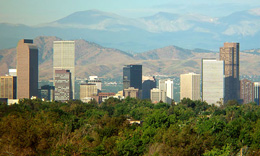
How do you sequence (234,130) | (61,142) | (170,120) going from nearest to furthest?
(61,142) → (234,130) → (170,120)

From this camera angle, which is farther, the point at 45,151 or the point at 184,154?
the point at 184,154

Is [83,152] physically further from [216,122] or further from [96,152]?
[216,122]

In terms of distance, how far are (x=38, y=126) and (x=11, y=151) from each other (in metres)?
6.30

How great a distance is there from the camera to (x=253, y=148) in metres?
56.8

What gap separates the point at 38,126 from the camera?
164 feet

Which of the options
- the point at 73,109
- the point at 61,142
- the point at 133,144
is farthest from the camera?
the point at 73,109

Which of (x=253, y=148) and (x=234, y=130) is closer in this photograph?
(x=253, y=148)

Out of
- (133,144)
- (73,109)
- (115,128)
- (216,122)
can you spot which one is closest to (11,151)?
(133,144)

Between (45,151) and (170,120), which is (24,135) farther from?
(170,120)

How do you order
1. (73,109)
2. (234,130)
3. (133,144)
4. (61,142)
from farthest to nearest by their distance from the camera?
(73,109) → (234,130) → (133,144) → (61,142)

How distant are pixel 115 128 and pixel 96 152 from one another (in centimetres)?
1907

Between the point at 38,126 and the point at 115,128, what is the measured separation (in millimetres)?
18186

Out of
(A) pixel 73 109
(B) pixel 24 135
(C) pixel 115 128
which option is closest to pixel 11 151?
(B) pixel 24 135

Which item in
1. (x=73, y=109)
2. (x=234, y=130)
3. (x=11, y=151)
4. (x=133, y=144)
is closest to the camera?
(x=11, y=151)
